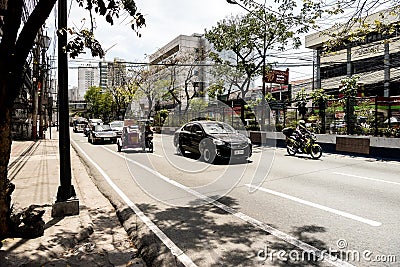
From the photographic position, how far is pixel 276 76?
77.0 ft

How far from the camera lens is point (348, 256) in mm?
4066

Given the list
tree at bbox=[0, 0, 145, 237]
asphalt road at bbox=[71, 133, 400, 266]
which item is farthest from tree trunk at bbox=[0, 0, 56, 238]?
asphalt road at bbox=[71, 133, 400, 266]

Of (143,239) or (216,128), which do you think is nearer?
(143,239)

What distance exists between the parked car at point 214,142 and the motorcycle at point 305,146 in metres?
2.83

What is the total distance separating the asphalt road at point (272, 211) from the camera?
4215mm

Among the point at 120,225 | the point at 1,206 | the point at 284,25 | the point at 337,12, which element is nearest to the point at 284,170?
the point at 337,12

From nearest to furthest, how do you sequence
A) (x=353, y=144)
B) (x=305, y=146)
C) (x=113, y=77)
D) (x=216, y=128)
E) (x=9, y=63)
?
(x=9, y=63) < (x=216, y=128) < (x=305, y=146) < (x=353, y=144) < (x=113, y=77)

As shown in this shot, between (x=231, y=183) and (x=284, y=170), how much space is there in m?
2.70

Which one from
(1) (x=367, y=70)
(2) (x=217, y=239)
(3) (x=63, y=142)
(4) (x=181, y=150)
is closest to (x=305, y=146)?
(4) (x=181, y=150)

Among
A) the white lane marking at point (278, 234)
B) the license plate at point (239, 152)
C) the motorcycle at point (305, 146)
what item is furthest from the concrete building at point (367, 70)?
the white lane marking at point (278, 234)

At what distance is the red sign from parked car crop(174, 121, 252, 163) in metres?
10.3

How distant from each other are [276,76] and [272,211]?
1865 centimetres

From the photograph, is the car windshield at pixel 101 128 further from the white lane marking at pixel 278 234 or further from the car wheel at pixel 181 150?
the white lane marking at pixel 278 234

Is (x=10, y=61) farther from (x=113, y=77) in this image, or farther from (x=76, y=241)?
(x=113, y=77)
